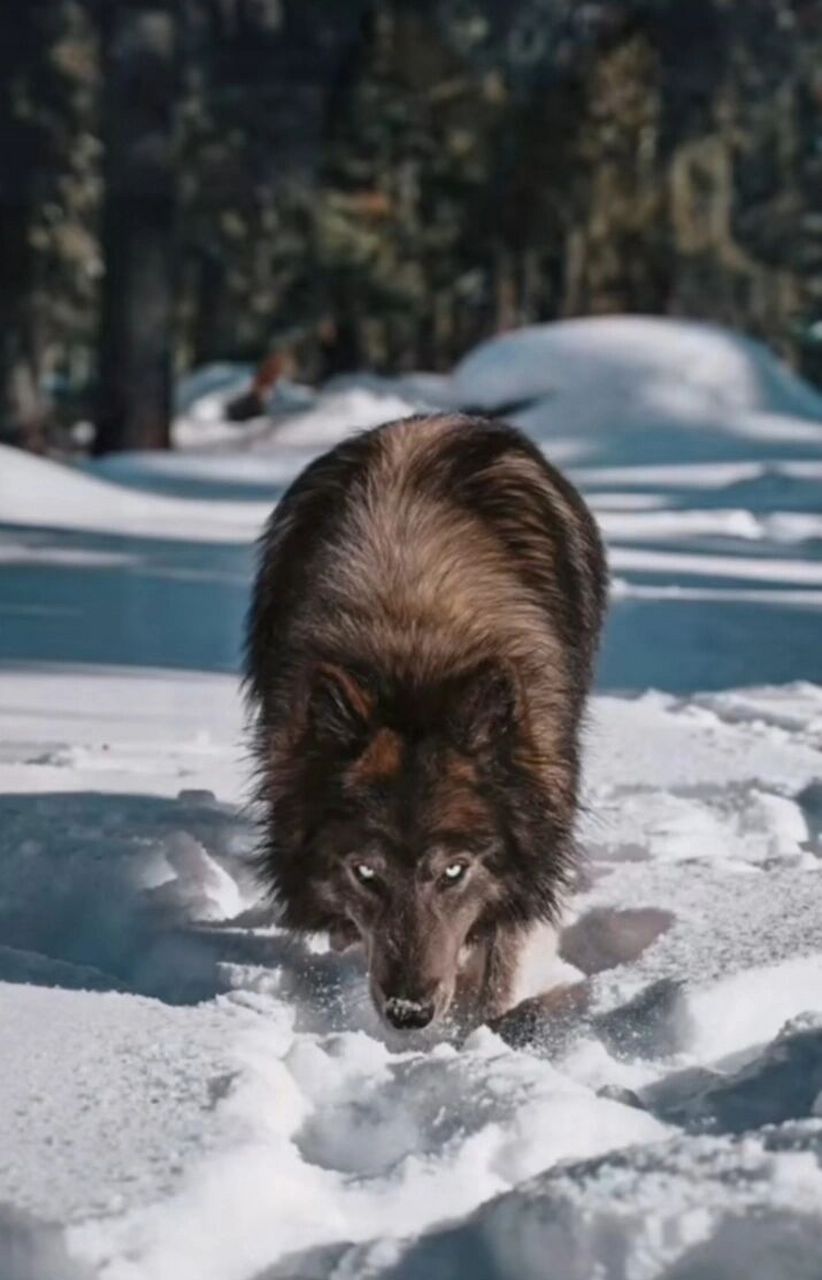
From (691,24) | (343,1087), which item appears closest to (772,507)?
(343,1087)

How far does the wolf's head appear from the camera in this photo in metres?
5.56

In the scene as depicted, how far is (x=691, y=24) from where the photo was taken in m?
50.0

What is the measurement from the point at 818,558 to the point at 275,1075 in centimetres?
1207

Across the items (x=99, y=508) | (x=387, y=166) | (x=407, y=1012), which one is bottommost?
(x=387, y=166)

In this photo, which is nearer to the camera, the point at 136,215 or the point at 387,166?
the point at 136,215

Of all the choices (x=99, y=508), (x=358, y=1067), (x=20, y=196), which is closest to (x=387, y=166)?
(x=20, y=196)

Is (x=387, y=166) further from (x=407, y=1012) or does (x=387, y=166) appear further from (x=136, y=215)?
(x=407, y=1012)

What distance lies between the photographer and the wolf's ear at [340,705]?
18.6 ft

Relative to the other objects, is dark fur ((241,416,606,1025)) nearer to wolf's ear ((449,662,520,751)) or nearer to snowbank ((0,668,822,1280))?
wolf's ear ((449,662,520,751))

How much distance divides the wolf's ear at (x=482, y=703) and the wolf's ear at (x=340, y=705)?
216 mm

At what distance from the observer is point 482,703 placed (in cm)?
568

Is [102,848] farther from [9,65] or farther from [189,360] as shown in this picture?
[189,360]

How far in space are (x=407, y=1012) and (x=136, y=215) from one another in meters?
21.1

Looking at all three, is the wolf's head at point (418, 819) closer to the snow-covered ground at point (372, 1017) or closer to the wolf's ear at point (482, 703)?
the wolf's ear at point (482, 703)
